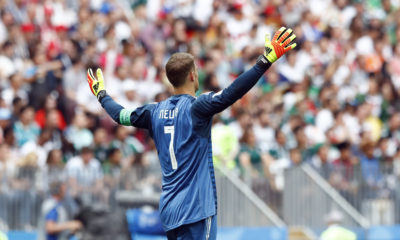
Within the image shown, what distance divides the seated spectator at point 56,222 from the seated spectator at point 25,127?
76.9 inches

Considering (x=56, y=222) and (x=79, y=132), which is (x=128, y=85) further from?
(x=56, y=222)

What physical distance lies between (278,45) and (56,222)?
6.99 m

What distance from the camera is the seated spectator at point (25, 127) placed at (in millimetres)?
14742

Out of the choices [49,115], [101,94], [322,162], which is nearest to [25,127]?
[49,115]

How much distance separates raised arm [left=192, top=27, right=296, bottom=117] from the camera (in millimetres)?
6477

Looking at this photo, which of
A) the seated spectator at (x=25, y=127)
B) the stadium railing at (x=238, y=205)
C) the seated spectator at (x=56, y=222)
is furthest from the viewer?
the seated spectator at (x=25, y=127)

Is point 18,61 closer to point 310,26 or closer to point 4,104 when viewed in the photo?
point 4,104

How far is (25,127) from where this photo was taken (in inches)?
586

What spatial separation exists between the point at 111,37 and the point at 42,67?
1.99 metres

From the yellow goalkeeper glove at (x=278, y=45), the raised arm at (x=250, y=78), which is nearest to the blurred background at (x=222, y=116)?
the raised arm at (x=250, y=78)

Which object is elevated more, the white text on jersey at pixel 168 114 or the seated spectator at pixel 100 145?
the seated spectator at pixel 100 145

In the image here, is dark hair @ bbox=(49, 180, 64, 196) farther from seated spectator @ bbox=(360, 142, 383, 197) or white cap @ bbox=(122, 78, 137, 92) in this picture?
seated spectator @ bbox=(360, 142, 383, 197)

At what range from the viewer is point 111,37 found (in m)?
17.8

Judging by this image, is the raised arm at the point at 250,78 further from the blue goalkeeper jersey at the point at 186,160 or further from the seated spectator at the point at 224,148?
the seated spectator at the point at 224,148
